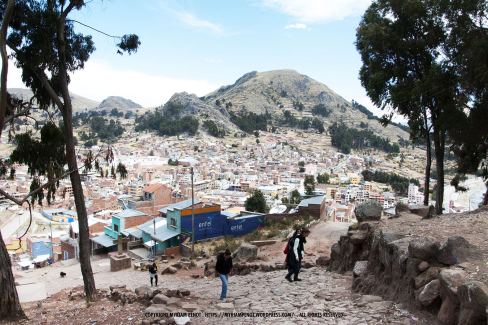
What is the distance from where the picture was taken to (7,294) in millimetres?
7770

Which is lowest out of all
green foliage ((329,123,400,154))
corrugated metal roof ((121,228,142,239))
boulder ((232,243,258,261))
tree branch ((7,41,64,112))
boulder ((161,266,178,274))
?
corrugated metal roof ((121,228,142,239))

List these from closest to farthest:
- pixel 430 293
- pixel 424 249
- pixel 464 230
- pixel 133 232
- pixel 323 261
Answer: pixel 430 293
pixel 424 249
pixel 464 230
pixel 323 261
pixel 133 232

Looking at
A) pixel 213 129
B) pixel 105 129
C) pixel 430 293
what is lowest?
pixel 430 293

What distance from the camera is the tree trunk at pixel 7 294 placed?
7.74 meters

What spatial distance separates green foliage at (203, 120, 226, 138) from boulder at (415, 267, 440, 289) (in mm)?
142426

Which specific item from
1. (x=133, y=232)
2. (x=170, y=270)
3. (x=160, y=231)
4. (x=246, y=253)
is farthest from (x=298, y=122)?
(x=246, y=253)

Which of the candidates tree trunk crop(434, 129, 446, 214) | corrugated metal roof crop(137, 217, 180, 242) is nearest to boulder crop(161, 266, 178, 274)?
corrugated metal roof crop(137, 217, 180, 242)

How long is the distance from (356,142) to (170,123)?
228ft

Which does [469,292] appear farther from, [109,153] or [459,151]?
[459,151]

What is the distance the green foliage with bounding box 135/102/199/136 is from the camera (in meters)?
147

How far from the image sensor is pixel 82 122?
176750 mm

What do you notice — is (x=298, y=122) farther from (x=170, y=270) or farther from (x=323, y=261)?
(x=323, y=261)

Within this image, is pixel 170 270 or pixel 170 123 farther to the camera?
pixel 170 123

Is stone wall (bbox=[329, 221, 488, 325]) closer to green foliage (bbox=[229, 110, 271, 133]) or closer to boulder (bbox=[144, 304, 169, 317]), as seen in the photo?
boulder (bbox=[144, 304, 169, 317])
